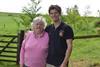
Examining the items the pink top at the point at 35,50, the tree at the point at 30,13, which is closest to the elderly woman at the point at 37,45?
the pink top at the point at 35,50

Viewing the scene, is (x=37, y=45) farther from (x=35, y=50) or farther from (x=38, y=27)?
(x=38, y=27)

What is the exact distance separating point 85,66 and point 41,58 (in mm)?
6556

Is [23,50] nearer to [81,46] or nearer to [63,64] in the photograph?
[63,64]

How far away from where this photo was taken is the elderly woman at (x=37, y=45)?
205 inches

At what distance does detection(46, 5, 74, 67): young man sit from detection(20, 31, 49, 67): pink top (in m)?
0.10

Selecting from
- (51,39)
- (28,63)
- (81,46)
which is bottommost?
(81,46)

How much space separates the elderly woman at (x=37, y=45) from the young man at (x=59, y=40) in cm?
11

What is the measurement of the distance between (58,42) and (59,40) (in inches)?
1.4

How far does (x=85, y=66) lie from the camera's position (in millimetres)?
11625

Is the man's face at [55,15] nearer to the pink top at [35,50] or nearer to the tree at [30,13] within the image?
the pink top at [35,50]

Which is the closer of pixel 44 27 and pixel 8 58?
pixel 44 27

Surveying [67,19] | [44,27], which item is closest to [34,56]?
[44,27]

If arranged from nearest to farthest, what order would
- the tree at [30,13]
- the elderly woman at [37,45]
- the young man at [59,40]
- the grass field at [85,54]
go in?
the young man at [59,40], the elderly woman at [37,45], the grass field at [85,54], the tree at [30,13]

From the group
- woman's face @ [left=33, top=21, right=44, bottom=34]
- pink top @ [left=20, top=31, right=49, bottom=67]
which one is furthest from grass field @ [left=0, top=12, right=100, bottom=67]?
woman's face @ [left=33, top=21, right=44, bottom=34]
